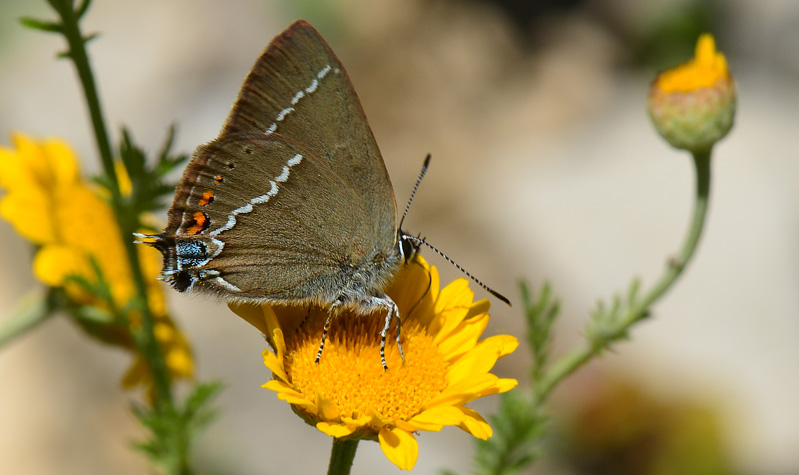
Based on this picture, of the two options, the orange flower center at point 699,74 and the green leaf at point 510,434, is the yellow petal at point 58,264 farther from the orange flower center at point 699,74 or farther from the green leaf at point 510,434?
the orange flower center at point 699,74

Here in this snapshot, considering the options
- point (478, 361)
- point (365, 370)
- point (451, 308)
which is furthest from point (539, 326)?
point (365, 370)

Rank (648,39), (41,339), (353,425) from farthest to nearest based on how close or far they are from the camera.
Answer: (648,39)
(41,339)
(353,425)

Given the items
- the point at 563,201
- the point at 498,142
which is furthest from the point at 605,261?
the point at 498,142

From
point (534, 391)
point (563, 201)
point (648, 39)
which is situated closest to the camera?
point (534, 391)

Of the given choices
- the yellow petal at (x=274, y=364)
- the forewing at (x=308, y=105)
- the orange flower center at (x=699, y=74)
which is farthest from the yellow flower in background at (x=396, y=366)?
the orange flower center at (x=699, y=74)

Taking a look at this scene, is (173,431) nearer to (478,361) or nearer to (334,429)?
(334,429)

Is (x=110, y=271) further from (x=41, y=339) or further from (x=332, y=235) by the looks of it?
(x=41, y=339)

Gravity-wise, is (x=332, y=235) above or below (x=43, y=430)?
above

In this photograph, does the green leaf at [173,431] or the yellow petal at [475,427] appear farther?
the green leaf at [173,431]
